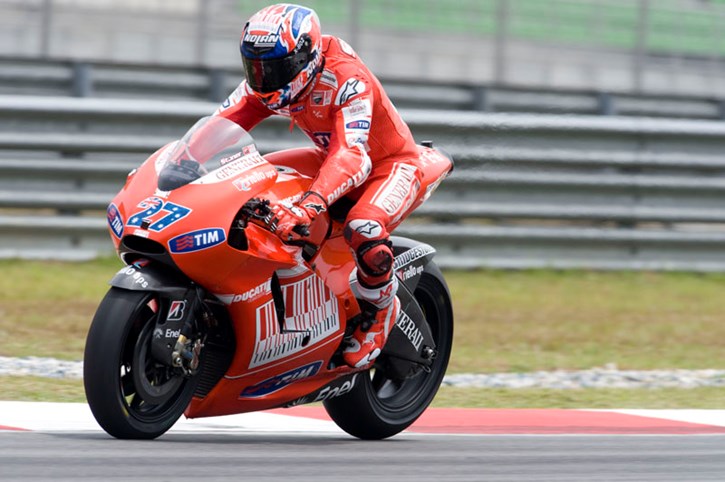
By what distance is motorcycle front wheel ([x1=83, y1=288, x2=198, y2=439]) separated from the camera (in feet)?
16.7

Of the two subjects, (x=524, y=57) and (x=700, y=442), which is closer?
(x=700, y=442)

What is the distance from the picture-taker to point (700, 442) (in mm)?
6141

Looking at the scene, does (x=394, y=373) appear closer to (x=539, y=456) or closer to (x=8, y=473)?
(x=539, y=456)

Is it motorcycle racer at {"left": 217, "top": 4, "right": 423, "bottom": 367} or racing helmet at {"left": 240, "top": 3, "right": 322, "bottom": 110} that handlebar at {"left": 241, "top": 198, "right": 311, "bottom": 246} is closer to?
motorcycle racer at {"left": 217, "top": 4, "right": 423, "bottom": 367}

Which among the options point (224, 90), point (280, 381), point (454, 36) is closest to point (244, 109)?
point (280, 381)

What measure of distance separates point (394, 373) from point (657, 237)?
21.8 feet

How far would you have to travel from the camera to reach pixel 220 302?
216 inches

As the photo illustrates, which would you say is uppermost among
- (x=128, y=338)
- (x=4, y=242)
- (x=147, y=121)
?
(x=128, y=338)

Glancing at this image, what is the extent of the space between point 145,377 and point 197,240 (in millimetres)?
534

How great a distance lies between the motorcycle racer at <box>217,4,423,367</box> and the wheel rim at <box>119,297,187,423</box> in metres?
0.61

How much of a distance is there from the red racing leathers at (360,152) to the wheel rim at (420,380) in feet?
1.56

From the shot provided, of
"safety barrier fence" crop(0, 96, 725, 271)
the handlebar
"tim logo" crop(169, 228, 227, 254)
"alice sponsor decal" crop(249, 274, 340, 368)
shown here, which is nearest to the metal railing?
"safety barrier fence" crop(0, 96, 725, 271)

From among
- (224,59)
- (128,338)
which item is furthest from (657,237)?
(128,338)

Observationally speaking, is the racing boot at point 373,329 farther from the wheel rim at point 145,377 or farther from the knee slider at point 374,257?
the wheel rim at point 145,377
